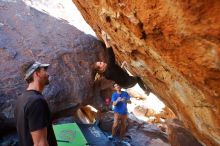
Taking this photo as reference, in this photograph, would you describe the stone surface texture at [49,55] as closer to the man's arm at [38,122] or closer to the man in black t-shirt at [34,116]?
the man in black t-shirt at [34,116]

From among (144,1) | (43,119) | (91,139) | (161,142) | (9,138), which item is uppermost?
(144,1)

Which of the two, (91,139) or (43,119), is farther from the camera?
(91,139)

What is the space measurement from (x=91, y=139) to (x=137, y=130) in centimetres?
259

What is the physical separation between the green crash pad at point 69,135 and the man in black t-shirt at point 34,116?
3062 mm

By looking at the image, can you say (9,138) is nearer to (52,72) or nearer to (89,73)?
(52,72)

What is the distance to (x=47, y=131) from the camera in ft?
10.0

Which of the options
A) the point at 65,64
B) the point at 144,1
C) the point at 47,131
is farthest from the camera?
the point at 65,64

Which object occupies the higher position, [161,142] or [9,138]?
[9,138]

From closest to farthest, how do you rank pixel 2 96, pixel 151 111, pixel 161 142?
pixel 2 96 → pixel 161 142 → pixel 151 111

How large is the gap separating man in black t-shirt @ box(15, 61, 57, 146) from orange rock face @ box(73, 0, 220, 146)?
1.18 meters

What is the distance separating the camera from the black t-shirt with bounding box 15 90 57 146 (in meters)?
2.82

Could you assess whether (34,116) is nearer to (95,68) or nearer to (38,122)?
(38,122)

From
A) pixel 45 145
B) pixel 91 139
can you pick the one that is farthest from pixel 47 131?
pixel 91 139

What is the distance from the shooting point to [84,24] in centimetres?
757
